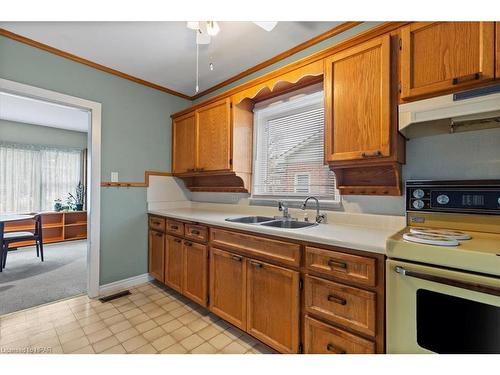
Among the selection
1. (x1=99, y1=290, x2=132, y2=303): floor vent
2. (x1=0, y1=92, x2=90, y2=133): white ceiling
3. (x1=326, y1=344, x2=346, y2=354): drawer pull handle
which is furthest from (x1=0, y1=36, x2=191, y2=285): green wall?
(x1=326, y1=344, x2=346, y2=354): drawer pull handle

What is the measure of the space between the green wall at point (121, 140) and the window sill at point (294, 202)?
1408 millimetres

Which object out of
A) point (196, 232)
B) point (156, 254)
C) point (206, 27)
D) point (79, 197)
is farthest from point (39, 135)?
point (206, 27)

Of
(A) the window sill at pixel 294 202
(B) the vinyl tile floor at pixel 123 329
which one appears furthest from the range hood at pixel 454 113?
(B) the vinyl tile floor at pixel 123 329

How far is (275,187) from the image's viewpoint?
2.43 metres

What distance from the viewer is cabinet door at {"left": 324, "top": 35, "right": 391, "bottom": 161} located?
1.42 m

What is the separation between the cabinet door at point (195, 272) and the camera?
6.75ft

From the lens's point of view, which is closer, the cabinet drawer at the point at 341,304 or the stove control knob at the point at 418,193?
the cabinet drawer at the point at 341,304

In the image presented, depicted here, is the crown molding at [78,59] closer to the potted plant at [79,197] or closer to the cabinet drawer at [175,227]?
the cabinet drawer at [175,227]

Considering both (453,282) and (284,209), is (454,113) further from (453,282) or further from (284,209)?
(284,209)

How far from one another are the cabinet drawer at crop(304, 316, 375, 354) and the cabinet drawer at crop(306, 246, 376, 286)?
0.29 metres

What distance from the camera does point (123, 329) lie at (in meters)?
1.90

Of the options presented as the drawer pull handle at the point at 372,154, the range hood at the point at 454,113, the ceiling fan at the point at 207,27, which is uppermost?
the ceiling fan at the point at 207,27
